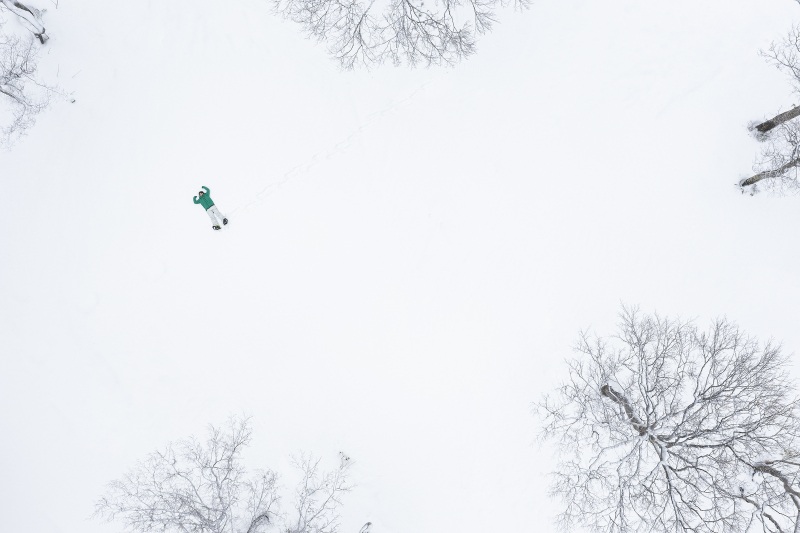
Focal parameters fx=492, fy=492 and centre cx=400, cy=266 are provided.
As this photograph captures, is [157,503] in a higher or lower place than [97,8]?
lower

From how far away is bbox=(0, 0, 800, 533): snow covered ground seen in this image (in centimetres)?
1357

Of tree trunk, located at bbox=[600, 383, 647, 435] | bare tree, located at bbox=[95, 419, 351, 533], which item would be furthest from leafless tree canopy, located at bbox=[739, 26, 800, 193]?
bare tree, located at bbox=[95, 419, 351, 533]

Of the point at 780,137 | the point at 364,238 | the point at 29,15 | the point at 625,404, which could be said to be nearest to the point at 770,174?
the point at 780,137

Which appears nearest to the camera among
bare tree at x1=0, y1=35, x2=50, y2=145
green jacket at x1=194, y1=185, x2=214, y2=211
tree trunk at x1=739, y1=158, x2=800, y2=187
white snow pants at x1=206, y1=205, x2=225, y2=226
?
tree trunk at x1=739, y1=158, x2=800, y2=187

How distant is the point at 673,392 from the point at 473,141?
28.3ft

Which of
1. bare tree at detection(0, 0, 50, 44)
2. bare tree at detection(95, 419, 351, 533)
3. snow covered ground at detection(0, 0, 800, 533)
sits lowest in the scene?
bare tree at detection(95, 419, 351, 533)

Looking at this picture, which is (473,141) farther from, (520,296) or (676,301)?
(676,301)

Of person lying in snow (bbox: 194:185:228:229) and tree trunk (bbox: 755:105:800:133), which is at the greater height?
tree trunk (bbox: 755:105:800:133)

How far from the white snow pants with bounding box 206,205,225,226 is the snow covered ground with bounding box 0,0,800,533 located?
0.41 meters

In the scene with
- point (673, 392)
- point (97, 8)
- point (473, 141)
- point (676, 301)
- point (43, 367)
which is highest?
point (97, 8)

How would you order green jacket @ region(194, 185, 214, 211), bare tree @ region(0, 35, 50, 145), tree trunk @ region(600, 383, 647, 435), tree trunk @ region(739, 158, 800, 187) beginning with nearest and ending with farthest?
tree trunk @ region(739, 158, 800, 187) < tree trunk @ region(600, 383, 647, 435) < green jacket @ region(194, 185, 214, 211) < bare tree @ region(0, 35, 50, 145)

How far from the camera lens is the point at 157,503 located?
1277 cm

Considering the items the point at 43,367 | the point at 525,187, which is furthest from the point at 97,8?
the point at 525,187

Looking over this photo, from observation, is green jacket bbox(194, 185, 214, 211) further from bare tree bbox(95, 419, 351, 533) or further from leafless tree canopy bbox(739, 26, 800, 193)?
leafless tree canopy bbox(739, 26, 800, 193)
